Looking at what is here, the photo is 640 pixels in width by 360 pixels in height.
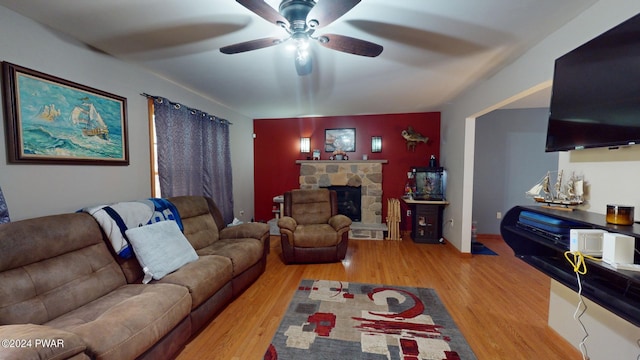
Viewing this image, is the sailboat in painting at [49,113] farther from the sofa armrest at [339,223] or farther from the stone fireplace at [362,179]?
the stone fireplace at [362,179]

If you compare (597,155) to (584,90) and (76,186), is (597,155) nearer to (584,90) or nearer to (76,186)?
(584,90)

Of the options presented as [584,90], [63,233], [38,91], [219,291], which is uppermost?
[38,91]

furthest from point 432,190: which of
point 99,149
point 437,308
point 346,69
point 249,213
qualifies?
point 99,149

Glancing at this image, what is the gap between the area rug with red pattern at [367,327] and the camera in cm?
170

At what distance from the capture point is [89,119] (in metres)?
2.17

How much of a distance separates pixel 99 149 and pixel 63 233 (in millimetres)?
1005

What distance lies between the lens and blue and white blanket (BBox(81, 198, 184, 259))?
6.14ft

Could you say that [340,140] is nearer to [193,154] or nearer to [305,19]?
[193,154]

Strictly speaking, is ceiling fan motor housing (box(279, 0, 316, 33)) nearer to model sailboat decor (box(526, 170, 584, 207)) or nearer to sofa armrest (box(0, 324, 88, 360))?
sofa armrest (box(0, 324, 88, 360))

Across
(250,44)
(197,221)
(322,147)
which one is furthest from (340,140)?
(250,44)


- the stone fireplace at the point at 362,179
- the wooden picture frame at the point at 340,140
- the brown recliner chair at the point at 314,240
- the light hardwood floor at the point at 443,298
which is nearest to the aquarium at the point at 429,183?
the stone fireplace at the point at 362,179

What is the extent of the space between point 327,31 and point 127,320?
8.01ft

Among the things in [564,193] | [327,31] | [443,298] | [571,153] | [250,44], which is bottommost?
[443,298]

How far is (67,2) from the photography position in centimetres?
160
